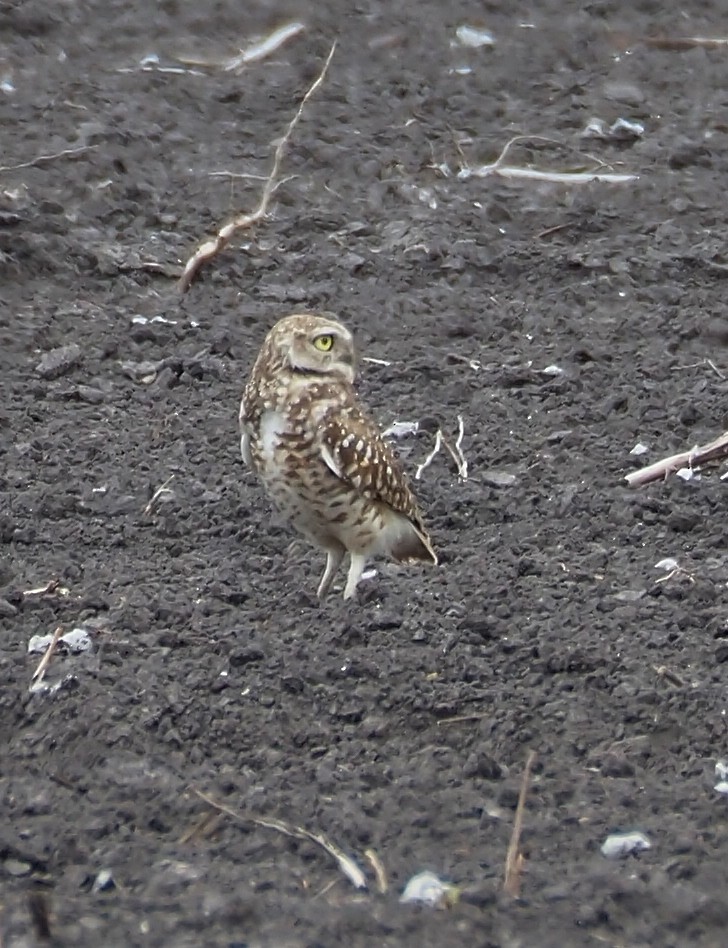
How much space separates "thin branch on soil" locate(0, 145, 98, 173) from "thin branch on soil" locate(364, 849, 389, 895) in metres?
4.81

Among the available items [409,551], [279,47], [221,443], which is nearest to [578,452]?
[409,551]

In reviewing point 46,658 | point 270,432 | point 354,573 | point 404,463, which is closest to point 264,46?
point 404,463

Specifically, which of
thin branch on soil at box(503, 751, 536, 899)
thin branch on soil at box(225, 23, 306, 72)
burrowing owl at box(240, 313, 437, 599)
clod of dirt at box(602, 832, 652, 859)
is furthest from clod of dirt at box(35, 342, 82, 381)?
clod of dirt at box(602, 832, 652, 859)

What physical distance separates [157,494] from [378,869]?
219cm

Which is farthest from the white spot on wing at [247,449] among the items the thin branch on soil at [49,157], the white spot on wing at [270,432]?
the thin branch on soil at [49,157]

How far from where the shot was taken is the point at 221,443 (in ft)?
20.2

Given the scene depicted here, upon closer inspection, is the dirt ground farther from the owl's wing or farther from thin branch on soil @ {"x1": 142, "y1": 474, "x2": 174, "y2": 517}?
the owl's wing

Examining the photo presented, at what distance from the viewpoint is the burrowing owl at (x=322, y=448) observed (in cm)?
511

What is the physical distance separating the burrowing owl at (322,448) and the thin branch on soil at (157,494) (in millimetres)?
537

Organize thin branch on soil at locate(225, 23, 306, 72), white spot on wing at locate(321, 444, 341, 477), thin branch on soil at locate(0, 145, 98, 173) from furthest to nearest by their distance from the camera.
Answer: thin branch on soil at locate(225, 23, 306, 72) < thin branch on soil at locate(0, 145, 98, 173) < white spot on wing at locate(321, 444, 341, 477)

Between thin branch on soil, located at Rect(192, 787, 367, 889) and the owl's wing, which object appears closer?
thin branch on soil, located at Rect(192, 787, 367, 889)

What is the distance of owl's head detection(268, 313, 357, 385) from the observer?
16.9 feet

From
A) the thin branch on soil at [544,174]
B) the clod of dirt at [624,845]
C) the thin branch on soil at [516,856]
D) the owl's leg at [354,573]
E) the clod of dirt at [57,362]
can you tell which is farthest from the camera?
the thin branch on soil at [544,174]

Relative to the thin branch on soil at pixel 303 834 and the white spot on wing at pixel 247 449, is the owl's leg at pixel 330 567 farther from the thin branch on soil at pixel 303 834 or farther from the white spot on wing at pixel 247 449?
the thin branch on soil at pixel 303 834
